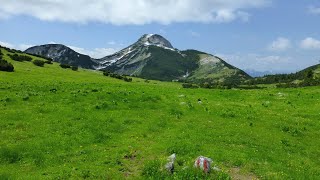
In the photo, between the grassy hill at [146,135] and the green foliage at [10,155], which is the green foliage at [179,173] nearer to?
the grassy hill at [146,135]

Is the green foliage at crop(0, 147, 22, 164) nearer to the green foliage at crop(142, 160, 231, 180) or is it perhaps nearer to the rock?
the green foliage at crop(142, 160, 231, 180)

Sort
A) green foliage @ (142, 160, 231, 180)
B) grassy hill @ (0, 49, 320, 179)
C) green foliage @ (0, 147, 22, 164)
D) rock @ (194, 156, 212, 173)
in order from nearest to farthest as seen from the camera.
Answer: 1. green foliage @ (142, 160, 231, 180)
2. rock @ (194, 156, 212, 173)
3. grassy hill @ (0, 49, 320, 179)
4. green foliage @ (0, 147, 22, 164)

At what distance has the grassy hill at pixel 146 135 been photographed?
24219mm

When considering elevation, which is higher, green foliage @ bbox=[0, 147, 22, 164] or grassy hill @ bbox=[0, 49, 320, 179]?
grassy hill @ bbox=[0, 49, 320, 179]

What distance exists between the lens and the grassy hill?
24219mm

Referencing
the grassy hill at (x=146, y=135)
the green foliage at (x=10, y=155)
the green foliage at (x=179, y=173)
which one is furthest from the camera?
the green foliage at (x=10, y=155)

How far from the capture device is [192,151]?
27.3 meters

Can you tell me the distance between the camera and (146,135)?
3197 centimetres

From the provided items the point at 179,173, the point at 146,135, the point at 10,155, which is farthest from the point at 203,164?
the point at 10,155

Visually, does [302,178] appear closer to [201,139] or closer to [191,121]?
[201,139]

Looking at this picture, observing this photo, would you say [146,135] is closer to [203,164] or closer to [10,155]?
[203,164]

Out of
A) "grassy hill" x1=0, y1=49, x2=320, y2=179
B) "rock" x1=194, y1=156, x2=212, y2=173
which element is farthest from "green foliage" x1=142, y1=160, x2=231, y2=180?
"rock" x1=194, y1=156, x2=212, y2=173

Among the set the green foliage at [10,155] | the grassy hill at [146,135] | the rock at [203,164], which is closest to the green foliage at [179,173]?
the grassy hill at [146,135]

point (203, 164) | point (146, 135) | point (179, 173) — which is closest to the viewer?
point (179, 173)
